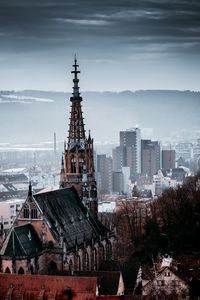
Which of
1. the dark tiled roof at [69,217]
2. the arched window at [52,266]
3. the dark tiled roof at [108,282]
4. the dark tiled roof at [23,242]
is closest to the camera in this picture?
the dark tiled roof at [108,282]

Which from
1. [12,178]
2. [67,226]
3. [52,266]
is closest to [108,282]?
[52,266]

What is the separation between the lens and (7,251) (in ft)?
208

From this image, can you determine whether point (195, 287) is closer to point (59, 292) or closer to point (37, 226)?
point (59, 292)

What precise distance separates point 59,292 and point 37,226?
13274mm

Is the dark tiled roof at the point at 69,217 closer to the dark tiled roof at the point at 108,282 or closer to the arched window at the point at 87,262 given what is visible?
the arched window at the point at 87,262

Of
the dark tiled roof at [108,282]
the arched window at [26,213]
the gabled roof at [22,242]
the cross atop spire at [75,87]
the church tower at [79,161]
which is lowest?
the dark tiled roof at [108,282]

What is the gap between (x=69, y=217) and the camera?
7331cm

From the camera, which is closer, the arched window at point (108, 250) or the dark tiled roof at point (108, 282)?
the dark tiled roof at point (108, 282)

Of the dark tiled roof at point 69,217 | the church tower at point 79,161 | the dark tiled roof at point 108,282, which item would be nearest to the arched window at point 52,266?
the dark tiled roof at point 69,217

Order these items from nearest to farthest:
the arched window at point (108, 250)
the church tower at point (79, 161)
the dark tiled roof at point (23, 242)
Result: the dark tiled roof at point (23, 242), the arched window at point (108, 250), the church tower at point (79, 161)

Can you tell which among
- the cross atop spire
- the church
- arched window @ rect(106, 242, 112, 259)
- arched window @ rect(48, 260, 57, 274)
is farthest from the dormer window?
the cross atop spire

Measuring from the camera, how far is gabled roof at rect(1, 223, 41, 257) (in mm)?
63500

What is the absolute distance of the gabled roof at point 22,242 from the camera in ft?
208

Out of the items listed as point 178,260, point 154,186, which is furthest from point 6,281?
point 154,186
